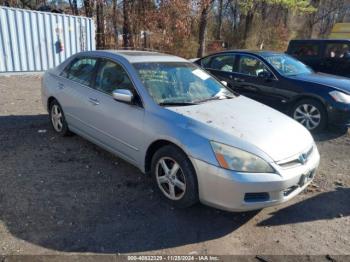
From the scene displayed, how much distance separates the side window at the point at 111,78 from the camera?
13.3ft

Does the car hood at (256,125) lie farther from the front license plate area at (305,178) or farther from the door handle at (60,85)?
the door handle at (60,85)

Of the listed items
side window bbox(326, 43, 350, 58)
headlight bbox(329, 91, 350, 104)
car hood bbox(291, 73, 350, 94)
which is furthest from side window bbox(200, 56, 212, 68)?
side window bbox(326, 43, 350, 58)

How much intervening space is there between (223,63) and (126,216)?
5.22 metres

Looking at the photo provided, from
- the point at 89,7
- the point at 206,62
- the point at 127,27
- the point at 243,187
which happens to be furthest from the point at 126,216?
the point at 89,7

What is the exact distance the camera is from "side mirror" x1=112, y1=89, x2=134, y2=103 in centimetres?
372

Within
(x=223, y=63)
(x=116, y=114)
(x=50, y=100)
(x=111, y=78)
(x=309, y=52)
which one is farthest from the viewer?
(x=309, y=52)

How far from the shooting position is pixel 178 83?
13.6ft

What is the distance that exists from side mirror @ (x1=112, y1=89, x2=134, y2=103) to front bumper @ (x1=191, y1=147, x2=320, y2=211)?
3.67 ft

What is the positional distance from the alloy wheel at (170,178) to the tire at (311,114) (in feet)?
12.9

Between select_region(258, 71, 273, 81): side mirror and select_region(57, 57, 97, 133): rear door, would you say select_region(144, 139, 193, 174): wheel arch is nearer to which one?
select_region(57, 57, 97, 133): rear door

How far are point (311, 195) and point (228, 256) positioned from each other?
1.67 m

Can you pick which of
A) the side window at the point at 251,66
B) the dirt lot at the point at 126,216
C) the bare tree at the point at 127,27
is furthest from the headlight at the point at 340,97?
the bare tree at the point at 127,27

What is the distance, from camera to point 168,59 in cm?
Answer: 461

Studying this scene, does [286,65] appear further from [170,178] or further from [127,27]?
[127,27]
